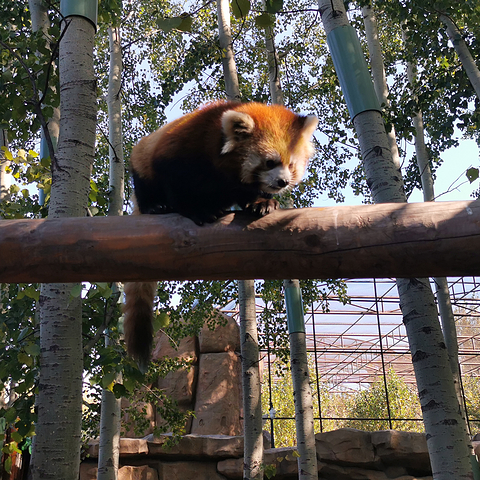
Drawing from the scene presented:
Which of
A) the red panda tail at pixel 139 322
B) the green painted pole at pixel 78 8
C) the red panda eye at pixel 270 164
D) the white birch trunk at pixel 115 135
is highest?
the white birch trunk at pixel 115 135

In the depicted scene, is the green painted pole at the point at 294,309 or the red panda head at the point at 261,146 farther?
the green painted pole at the point at 294,309

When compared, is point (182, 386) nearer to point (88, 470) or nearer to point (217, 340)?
point (217, 340)

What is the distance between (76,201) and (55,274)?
733mm

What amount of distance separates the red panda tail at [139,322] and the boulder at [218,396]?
32.8 feet

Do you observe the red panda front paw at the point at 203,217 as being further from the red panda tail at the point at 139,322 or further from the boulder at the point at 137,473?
the boulder at the point at 137,473

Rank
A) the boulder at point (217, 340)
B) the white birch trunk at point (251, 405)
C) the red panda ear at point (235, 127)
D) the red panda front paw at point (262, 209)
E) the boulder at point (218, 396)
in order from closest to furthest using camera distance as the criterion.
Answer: the red panda front paw at point (262, 209)
the red panda ear at point (235, 127)
the white birch trunk at point (251, 405)
the boulder at point (218, 396)
the boulder at point (217, 340)

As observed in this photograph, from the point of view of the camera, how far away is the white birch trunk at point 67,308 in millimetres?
2293

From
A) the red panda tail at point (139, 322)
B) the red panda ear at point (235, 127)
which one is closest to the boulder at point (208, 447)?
the red panda tail at point (139, 322)

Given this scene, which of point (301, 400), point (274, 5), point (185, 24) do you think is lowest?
point (301, 400)

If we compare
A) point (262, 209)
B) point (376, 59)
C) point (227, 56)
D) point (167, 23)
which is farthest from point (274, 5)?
point (376, 59)

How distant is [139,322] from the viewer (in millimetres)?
2879

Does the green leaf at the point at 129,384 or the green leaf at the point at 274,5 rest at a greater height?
the green leaf at the point at 274,5

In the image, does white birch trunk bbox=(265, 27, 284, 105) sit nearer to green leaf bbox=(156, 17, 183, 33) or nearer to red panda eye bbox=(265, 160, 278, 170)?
red panda eye bbox=(265, 160, 278, 170)

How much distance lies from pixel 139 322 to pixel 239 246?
119 centimetres
